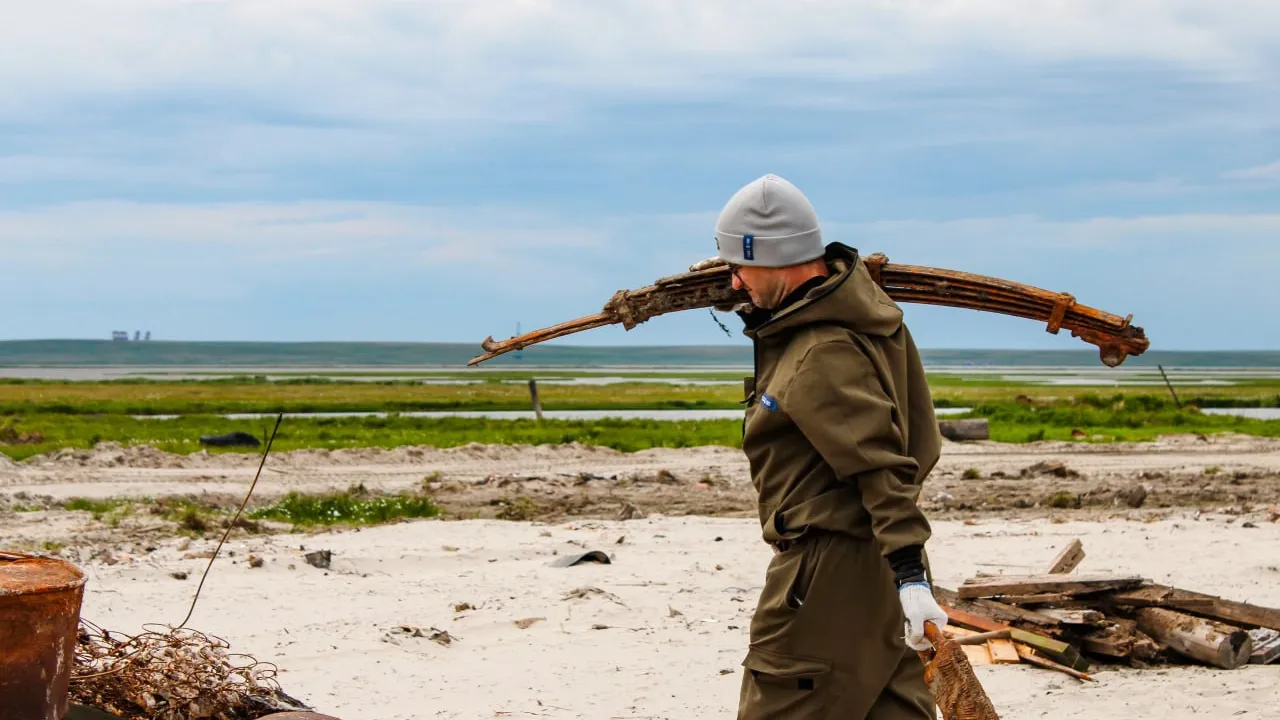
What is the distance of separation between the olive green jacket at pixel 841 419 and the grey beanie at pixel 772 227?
13 cm

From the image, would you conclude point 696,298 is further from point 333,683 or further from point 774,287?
Result: point 333,683

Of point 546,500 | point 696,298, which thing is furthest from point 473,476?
point 696,298

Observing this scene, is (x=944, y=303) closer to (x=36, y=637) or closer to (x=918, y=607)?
(x=918, y=607)

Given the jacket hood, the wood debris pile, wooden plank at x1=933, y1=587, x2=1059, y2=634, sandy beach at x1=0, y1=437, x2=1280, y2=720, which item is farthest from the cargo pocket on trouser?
wooden plank at x1=933, y1=587, x2=1059, y2=634

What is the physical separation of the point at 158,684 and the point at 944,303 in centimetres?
381

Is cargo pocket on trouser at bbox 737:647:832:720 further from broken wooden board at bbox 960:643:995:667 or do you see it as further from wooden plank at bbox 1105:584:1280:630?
wooden plank at bbox 1105:584:1280:630

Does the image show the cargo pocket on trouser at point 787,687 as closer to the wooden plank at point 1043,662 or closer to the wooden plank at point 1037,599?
the wooden plank at point 1043,662

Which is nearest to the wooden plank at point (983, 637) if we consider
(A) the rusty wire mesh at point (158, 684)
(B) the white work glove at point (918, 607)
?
(A) the rusty wire mesh at point (158, 684)

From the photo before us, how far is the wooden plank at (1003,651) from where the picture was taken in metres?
7.68

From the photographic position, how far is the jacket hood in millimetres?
3439

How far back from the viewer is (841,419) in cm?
333

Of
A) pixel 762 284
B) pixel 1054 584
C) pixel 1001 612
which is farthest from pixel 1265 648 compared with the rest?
pixel 762 284

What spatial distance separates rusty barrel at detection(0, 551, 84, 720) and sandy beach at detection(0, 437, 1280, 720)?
2.60m

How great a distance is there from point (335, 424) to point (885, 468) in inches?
1118
